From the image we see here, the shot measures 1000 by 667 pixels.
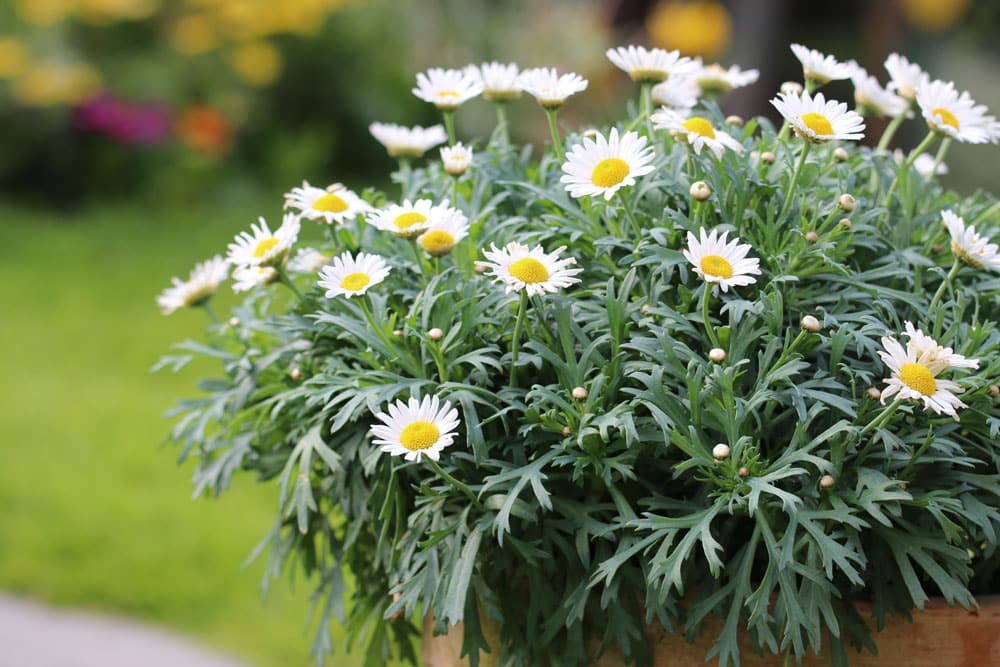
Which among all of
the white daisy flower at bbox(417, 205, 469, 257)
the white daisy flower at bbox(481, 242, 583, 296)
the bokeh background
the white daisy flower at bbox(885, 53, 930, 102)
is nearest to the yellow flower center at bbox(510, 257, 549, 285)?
the white daisy flower at bbox(481, 242, 583, 296)

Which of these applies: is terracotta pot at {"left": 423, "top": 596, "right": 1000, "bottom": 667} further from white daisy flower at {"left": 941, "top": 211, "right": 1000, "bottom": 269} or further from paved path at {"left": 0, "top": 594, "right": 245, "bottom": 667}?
paved path at {"left": 0, "top": 594, "right": 245, "bottom": 667}

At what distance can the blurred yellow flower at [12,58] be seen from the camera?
5875 millimetres

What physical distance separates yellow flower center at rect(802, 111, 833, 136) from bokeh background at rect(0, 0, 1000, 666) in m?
2.63

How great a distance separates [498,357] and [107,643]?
6.59 feet

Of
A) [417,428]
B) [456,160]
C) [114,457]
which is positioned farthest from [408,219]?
[114,457]

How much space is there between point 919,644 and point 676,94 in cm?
81

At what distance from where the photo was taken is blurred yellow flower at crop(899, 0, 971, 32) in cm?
711

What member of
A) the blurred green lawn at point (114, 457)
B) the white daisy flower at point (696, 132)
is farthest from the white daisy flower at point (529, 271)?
the blurred green lawn at point (114, 457)

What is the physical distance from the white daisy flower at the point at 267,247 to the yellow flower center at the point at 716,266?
0.51 m

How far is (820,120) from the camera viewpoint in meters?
1.38

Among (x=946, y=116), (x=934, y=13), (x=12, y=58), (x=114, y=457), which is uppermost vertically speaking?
(x=934, y=13)

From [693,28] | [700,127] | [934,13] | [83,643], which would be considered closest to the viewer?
[700,127]

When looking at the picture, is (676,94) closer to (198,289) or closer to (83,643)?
(198,289)

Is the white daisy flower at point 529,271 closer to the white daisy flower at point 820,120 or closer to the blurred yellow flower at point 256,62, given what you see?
the white daisy flower at point 820,120
